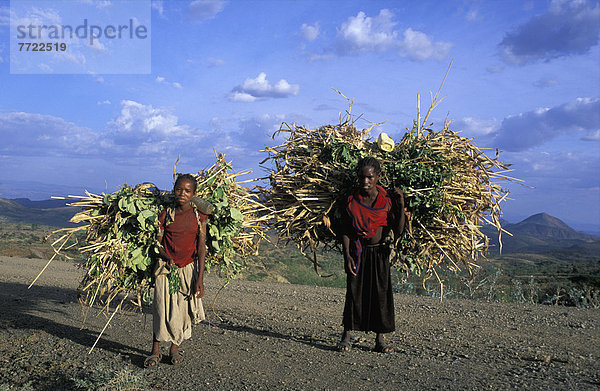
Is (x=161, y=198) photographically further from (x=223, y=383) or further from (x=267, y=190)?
(x=223, y=383)

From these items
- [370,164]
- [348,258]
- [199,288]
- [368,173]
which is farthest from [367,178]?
[199,288]

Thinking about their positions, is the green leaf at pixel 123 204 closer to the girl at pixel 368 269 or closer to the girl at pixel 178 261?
the girl at pixel 178 261

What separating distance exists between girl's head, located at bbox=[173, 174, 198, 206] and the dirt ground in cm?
174

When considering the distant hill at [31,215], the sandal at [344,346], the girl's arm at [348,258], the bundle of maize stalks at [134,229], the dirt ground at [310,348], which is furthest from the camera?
the distant hill at [31,215]

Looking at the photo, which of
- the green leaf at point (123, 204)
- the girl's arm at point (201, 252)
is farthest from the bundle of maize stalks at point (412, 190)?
the green leaf at point (123, 204)

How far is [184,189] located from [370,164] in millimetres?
2035

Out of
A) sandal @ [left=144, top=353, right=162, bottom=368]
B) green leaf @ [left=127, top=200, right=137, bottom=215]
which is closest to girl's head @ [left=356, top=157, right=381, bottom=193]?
green leaf @ [left=127, top=200, right=137, bottom=215]

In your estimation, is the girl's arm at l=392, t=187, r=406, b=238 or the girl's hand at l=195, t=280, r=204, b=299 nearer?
the girl's hand at l=195, t=280, r=204, b=299

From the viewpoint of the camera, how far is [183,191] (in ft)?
15.8

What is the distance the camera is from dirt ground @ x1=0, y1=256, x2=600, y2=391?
462 cm

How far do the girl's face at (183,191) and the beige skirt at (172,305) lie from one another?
0.70m

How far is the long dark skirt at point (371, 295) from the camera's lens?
5555mm

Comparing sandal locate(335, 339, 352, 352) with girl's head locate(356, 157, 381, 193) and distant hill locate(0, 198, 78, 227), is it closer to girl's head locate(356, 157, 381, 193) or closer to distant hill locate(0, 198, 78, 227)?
girl's head locate(356, 157, 381, 193)

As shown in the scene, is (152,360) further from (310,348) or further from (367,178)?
(367,178)
